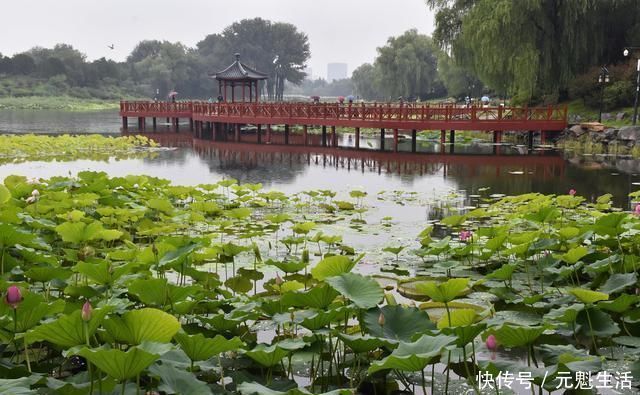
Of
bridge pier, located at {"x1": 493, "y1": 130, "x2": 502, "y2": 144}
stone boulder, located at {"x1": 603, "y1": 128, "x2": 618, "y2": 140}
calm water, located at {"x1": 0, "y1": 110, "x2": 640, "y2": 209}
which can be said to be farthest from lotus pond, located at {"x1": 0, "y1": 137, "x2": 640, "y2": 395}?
bridge pier, located at {"x1": 493, "y1": 130, "x2": 502, "y2": 144}

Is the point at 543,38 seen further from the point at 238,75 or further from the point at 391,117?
the point at 238,75

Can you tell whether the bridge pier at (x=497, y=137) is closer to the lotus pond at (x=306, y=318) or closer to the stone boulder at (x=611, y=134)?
the stone boulder at (x=611, y=134)

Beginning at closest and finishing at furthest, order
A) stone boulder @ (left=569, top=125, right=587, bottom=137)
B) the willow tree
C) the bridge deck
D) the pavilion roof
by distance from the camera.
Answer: stone boulder @ (left=569, top=125, right=587, bottom=137), the bridge deck, the willow tree, the pavilion roof

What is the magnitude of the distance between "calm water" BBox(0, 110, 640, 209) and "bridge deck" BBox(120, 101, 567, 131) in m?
0.76

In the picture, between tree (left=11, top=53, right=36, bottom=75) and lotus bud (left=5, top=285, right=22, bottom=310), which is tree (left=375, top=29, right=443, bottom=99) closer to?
tree (left=11, top=53, right=36, bottom=75)

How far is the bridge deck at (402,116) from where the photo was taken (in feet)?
63.5

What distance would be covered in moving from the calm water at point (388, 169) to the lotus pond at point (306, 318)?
214 inches

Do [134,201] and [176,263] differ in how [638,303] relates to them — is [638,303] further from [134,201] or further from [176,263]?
[134,201]

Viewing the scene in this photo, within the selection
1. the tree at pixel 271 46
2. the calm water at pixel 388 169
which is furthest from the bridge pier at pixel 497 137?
the tree at pixel 271 46

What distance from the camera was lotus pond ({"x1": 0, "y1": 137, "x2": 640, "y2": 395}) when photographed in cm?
245

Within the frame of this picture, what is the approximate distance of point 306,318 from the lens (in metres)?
2.91

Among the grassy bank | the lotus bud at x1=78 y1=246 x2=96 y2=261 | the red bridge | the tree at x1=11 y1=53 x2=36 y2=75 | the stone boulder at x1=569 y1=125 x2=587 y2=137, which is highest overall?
the tree at x1=11 y1=53 x2=36 y2=75

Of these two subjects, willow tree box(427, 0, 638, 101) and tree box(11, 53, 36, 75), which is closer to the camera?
willow tree box(427, 0, 638, 101)

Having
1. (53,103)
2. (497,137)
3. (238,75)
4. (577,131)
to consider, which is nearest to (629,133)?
(577,131)
